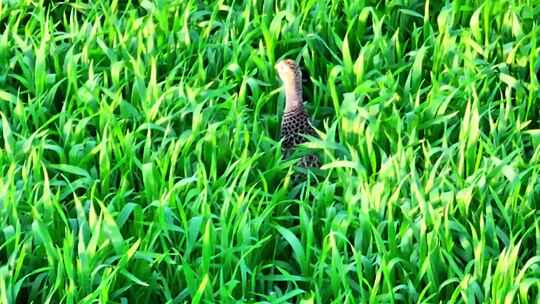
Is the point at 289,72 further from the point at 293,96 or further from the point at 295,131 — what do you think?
the point at 295,131

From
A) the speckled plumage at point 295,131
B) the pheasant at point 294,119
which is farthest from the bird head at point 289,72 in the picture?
the speckled plumage at point 295,131

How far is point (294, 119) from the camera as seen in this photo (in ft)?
13.3

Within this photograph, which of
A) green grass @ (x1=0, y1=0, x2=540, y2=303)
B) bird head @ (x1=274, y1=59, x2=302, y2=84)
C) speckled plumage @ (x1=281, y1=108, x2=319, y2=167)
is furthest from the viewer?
bird head @ (x1=274, y1=59, x2=302, y2=84)

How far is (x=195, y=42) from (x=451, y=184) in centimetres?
126

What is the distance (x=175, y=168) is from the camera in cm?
389

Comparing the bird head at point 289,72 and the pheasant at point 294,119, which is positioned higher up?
the bird head at point 289,72

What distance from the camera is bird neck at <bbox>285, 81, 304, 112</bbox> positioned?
4.10m

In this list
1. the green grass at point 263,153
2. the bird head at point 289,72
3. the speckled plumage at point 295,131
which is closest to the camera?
the green grass at point 263,153

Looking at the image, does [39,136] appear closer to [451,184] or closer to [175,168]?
[175,168]

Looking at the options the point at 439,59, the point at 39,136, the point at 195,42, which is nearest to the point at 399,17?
the point at 439,59

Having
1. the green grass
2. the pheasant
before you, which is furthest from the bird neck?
the green grass

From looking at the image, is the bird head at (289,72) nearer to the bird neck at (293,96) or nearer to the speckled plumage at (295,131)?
the bird neck at (293,96)

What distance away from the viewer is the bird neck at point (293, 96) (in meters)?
4.10

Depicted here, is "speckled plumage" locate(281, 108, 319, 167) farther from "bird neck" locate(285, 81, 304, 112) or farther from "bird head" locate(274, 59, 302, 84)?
"bird head" locate(274, 59, 302, 84)
